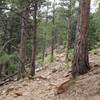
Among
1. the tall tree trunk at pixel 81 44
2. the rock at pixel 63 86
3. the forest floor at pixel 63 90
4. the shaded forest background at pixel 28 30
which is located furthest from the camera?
the shaded forest background at pixel 28 30

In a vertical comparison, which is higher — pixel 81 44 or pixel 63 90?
pixel 81 44

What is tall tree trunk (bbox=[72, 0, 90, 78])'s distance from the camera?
9469 millimetres

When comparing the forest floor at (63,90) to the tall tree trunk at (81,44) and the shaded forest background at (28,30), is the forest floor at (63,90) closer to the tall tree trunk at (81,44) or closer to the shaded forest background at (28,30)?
the tall tree trunk at (81,44)

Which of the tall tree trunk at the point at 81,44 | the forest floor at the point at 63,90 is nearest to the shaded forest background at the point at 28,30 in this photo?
the forest floor at the point at 63,90

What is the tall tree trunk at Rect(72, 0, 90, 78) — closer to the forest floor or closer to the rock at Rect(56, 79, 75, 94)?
the forest floor

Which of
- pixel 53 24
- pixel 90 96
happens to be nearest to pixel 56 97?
pixel 90 96

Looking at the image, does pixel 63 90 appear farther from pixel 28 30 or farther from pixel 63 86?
pixel 28 30

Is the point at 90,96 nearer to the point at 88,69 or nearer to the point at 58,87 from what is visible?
the point at 58,87

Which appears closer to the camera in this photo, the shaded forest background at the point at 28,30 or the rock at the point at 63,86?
the rock at the point at 63,86

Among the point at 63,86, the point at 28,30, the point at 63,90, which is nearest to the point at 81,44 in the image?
the point at 63,86

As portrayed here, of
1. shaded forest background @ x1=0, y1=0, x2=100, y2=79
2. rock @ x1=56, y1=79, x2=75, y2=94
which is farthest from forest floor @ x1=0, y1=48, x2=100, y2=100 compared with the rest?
shaded forest background @ x1=0, y1=0, x2=100, y2=79

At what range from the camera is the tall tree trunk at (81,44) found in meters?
9.47

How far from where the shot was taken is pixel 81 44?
953cm

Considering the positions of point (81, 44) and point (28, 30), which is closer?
point (81, 44)
